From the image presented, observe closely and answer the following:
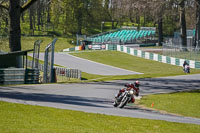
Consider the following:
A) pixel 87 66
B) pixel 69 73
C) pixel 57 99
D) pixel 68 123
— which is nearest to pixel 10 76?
pixel 57 99

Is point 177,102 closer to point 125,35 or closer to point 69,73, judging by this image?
point 69,73

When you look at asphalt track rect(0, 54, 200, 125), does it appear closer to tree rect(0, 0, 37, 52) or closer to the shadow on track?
the shadow on track

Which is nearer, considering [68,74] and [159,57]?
[68,74]

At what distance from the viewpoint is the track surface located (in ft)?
50.1

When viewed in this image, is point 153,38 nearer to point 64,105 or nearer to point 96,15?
point 96,15

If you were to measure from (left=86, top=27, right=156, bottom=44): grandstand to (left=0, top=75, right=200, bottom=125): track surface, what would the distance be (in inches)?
1624

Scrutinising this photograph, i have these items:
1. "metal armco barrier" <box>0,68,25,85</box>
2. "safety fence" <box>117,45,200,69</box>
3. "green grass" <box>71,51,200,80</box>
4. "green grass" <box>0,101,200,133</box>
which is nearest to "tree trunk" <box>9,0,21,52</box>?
"metal armco barrier" <box>0,68,25,85</box>

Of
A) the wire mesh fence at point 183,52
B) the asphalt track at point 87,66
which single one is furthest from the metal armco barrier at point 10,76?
the wire mesh fence at point 183,52

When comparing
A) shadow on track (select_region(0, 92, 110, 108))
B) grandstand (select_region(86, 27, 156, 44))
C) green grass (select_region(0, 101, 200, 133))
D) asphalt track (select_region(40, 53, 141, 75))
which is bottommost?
asphalt track (select_region(40, 53, 141, 75))

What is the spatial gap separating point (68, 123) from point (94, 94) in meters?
10.0

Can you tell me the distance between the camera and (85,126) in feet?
35.4

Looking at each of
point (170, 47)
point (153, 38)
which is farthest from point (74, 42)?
point (170, 47)

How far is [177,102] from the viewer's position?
19656 millimetres

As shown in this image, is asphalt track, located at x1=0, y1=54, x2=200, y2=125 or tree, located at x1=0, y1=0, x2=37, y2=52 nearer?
asphalt track, located at x1=0, y1=54, x2=200, y2=125
